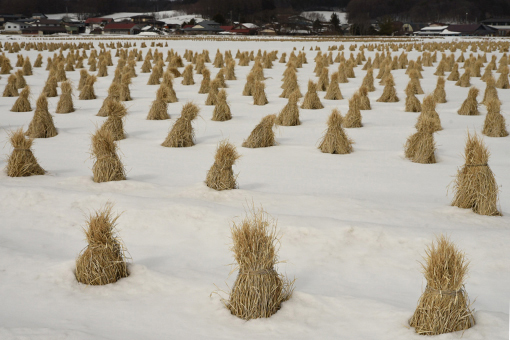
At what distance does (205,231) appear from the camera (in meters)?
5.35

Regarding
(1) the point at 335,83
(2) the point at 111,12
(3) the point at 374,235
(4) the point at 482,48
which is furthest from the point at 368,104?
(2) the point at 111,12

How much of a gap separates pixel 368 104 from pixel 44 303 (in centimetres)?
1070

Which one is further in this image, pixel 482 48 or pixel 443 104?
pixel 482 48

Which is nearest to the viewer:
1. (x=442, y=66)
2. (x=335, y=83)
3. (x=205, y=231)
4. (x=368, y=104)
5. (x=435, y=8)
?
(x=205, y=231)

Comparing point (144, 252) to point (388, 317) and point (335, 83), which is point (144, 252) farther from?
point (335, 83)

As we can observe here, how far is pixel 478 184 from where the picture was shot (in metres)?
5.80

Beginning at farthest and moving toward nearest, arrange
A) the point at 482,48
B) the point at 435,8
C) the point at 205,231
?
1. the point at 435,8
2. the point at 482,48
3. the point at 205,231

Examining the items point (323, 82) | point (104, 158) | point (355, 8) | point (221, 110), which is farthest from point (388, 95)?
point (355, 8)

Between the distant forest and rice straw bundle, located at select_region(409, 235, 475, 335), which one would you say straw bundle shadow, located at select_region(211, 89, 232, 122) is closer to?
rice straw bundle, located at select_region(409, 235, 475, 335)

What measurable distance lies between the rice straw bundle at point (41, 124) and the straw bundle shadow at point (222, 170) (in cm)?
487

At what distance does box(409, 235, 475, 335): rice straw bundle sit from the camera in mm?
3354

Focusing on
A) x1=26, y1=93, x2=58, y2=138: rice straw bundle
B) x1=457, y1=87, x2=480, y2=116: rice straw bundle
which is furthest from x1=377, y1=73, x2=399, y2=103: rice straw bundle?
x1=26, y1=93, x2=58, y2=138: rice straw bundle

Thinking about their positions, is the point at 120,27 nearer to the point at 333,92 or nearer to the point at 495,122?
the point at 333,92

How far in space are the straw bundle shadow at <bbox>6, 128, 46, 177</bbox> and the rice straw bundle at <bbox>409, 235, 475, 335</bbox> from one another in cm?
559
